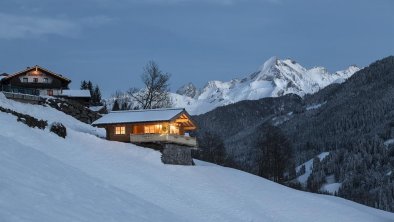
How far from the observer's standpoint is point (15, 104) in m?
60.0

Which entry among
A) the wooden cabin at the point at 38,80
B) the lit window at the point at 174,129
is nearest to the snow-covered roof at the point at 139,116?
the lit window at the point at 174,129

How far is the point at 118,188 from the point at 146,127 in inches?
889

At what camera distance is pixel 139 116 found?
2406 inches

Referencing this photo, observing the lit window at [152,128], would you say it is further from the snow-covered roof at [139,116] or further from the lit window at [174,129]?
the lit window at [174,129]

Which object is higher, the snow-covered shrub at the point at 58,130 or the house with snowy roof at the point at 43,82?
the house with snowy roof at the point at 43,82

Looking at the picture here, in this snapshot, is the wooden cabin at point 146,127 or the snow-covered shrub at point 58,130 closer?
the snow-covered shrub at point 58,130

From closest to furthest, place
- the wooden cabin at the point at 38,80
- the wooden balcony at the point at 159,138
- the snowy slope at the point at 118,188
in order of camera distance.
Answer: the snowy slope at the point at 118,188, the wooden balcony at the point at 159,138, the wooden cabin at the point at 38,80

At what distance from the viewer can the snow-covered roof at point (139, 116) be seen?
195ft

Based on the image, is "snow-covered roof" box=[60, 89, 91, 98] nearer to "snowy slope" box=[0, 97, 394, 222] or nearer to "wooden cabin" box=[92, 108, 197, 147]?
"snowy slope" box=[0, 97, 394, 222]

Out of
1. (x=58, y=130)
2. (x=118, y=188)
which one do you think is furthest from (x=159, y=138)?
(x=118, y=188)

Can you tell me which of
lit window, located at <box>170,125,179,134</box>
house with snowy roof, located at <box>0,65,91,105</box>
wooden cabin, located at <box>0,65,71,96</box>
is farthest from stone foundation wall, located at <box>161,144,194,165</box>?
wooden cabin, located at <box>0,65,71,96</box>

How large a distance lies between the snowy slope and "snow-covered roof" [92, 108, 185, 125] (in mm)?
3547

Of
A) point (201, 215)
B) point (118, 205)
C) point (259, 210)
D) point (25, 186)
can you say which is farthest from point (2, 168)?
point (259, 210)

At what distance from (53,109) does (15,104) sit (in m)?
7.23
